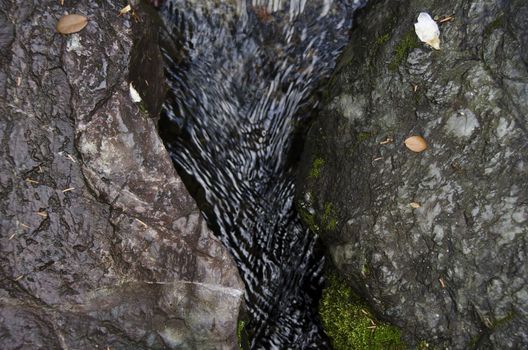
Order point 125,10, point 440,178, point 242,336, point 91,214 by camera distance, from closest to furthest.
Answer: point 91,214 < point 440,178 < point 125,10 < point 242,336

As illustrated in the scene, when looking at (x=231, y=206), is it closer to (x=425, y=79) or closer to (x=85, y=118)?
(x=85, y=118)

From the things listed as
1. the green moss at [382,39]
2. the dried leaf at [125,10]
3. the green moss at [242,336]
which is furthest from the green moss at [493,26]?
the green moss at [242,336]

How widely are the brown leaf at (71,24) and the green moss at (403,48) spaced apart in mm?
2193

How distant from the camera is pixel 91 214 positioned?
3012 millimetres

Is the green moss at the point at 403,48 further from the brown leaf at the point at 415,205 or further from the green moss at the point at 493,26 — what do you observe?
the brown leaf at the point at 415,205

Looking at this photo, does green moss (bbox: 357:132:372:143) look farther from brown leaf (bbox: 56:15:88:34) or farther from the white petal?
brown leaf (bbox: 56:15:88:34)

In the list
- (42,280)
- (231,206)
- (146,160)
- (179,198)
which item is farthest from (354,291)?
(42,280)

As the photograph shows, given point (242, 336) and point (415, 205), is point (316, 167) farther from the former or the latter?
point (242, 336)

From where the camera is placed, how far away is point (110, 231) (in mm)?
3033

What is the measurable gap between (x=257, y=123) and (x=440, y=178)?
5.90 feet

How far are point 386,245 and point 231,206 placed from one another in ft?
4.61

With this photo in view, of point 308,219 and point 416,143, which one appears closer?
point 416,143

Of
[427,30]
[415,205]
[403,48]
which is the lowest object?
[415,205]

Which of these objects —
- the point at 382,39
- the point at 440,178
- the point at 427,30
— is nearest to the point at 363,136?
the point at 440,178
